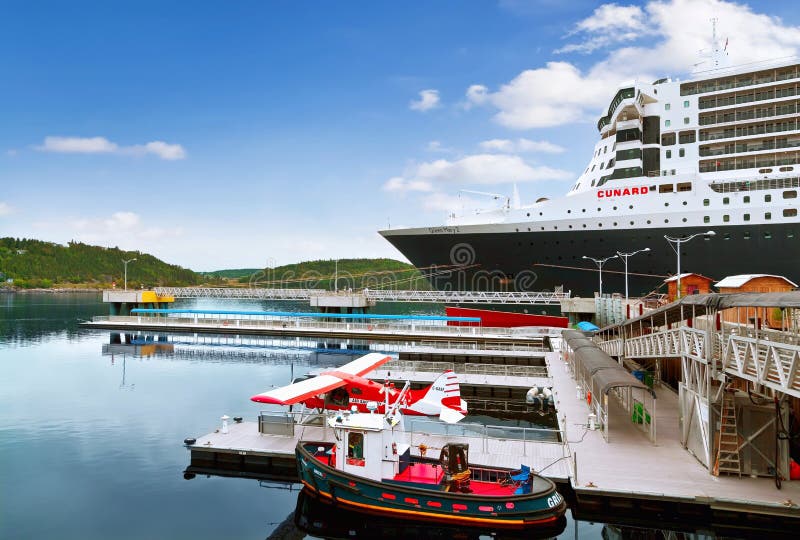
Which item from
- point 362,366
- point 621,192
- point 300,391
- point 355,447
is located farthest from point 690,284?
point 355,447

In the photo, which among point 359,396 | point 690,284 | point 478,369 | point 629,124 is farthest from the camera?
point 629,124

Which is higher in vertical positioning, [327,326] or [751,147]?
[751,147]

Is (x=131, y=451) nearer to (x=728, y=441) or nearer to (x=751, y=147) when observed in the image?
(x=728, y=441)

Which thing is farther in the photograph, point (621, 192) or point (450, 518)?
point (621, 192)

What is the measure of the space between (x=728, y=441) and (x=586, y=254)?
32.8m

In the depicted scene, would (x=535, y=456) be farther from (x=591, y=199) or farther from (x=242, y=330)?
(x=242, y=330)

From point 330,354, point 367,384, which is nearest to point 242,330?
point 330,354

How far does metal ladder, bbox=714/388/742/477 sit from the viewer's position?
47.6 feet

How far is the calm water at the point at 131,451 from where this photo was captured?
15.3 metres

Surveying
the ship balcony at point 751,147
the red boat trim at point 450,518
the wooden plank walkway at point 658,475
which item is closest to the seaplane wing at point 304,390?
the red boat trim at point 450,518

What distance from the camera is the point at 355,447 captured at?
1498cm

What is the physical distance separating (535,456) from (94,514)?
45.4 ft

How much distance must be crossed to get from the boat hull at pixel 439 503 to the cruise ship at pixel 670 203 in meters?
34.5

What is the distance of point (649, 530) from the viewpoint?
46.3 feet
